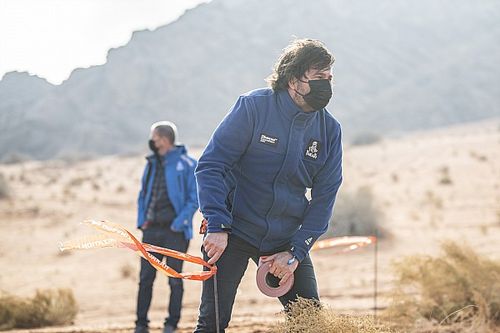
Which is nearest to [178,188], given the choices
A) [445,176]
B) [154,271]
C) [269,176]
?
[154,271]

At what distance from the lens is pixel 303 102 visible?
3.54 m

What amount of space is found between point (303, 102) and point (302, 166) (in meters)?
0.34

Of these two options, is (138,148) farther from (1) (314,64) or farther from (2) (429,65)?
(1) (314,64)

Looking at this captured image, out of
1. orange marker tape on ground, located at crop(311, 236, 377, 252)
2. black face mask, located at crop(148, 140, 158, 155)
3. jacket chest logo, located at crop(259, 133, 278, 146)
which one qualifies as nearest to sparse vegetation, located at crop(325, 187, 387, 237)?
orange marker tape on ground, located at crop(311, 236, 377, 252)

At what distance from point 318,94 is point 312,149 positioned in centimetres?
31

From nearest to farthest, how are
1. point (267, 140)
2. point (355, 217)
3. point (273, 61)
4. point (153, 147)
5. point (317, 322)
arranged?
point (317, 322), point (267, 140), point (153, 147), point (355, 217), point (273, 61)

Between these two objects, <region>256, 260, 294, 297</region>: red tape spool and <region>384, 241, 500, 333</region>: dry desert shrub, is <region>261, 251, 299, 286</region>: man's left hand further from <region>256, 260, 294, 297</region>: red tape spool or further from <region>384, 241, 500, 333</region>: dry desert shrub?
<region>384, 241, 500, 333</region>: dry desert shrub

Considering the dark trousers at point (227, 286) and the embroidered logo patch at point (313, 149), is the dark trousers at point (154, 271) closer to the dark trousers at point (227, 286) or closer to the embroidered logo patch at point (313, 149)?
the dark trousers at point (227, 286)

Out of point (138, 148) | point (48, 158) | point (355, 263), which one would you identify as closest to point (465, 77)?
point (138, 148)

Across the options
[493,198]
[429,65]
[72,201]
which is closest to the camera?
[493,198]

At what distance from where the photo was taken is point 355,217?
50.1ft

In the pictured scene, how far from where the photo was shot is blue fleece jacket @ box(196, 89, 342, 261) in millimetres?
3445

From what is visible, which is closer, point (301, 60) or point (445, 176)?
point (301, 60)

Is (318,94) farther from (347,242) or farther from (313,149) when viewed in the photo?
(347,242)
